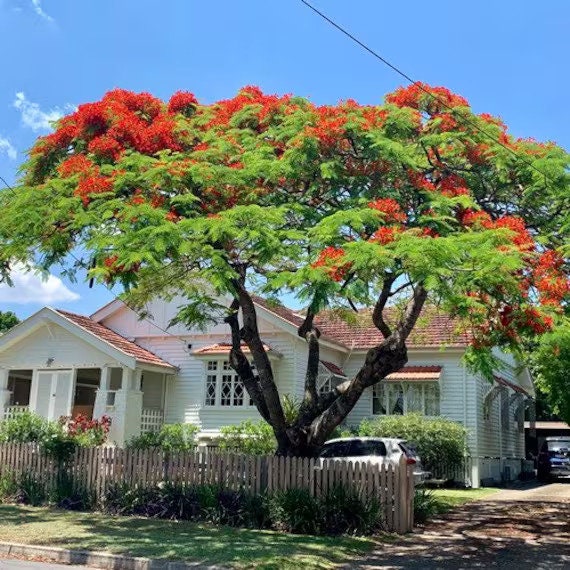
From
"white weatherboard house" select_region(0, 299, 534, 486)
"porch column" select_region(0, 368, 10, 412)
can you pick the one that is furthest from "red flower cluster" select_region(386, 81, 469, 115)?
"porch column" select_region(0, 368, 10, 412)

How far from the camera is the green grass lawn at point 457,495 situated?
58.4ft

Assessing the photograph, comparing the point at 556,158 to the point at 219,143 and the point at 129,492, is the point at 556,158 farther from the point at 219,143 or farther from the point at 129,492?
the point at 129,492

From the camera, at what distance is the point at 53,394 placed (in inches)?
975

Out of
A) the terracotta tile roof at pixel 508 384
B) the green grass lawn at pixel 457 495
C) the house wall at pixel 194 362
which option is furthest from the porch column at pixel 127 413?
the terracotta tile roof at pixel 508 384

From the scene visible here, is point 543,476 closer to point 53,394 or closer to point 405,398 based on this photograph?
point 405,398

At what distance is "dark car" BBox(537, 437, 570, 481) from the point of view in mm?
28672

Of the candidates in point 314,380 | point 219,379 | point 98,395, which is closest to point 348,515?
point 314,380

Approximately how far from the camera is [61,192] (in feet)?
42.4

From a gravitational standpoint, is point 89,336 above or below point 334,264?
above

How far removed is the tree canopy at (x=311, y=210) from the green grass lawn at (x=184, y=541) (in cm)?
328

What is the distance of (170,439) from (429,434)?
8504 millimetres

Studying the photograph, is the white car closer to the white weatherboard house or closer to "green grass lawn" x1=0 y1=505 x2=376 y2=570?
the white weatherboard house

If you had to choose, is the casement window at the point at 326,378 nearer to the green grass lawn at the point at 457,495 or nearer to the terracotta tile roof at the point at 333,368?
the terracotta tile roof at the point at 333,368

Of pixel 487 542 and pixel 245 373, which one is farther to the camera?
pixel 245 373
